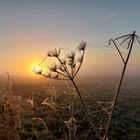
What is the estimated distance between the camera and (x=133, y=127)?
20312mm

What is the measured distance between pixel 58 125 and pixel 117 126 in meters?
3.67

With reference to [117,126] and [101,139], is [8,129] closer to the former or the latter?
[101,139]

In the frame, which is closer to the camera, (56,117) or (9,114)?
(9,114)

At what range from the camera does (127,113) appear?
2650 cm

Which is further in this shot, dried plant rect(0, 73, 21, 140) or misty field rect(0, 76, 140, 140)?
dried plant rect(0, 73, 21, 140)

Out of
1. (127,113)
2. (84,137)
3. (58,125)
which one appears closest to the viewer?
(84,137)

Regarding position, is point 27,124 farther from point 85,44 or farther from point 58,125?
point 85,44

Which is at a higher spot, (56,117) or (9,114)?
(9,114)

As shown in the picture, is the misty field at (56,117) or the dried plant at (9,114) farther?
the dried plant at (9,114)

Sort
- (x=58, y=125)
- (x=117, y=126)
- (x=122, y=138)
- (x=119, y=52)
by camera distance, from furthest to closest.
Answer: (x=117, y=126) < (x=58, y=125) < (x=122, y=138) < (x=119, y=52)

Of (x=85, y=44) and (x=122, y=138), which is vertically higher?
(x=85, y=44)

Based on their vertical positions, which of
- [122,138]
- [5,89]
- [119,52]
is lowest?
[122,138]

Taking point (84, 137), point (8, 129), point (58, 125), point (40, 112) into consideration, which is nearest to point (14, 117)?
point (8, 129)

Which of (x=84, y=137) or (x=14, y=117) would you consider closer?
(x=14, y=117)
